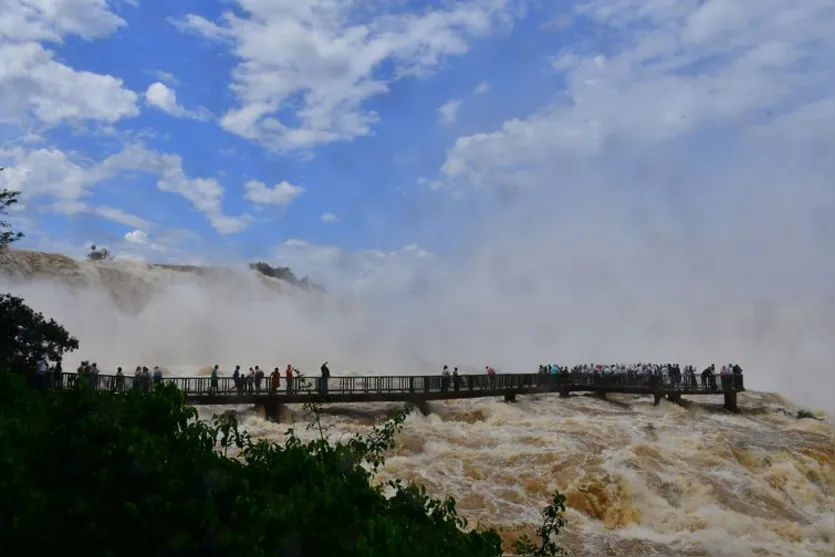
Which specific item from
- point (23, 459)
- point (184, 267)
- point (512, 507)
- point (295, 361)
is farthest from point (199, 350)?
point (23, 459)

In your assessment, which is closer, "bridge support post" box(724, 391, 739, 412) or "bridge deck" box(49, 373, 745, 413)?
"bridge deck" box(49, 373, 745, 413)

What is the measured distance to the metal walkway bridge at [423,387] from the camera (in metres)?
23.7

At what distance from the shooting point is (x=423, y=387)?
28.0 m

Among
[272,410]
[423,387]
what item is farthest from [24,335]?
[423,387]

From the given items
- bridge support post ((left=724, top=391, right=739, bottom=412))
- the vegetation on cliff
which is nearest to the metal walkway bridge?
bridge support post ((left=724, top=391, right=739, bottom=412))

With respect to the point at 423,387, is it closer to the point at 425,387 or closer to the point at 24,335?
the point at 425,387

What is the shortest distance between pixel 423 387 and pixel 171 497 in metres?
24.3

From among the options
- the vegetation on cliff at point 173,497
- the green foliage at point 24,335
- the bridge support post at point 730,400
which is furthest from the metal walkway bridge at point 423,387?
the vegetation on cliff at point 173,497

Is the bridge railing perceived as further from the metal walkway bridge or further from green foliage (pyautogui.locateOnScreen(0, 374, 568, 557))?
green foliage (pyautogui.locateOnScreen(0, 374, 568, 557))

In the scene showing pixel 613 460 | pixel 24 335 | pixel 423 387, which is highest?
pixel 24 335

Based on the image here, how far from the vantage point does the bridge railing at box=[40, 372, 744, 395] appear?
78.8ft

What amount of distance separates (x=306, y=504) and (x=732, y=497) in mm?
15247

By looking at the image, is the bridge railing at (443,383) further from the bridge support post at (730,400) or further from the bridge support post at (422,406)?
the bridge support post at (422,406)

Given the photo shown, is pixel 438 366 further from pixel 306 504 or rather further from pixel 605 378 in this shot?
pixel 306 504
